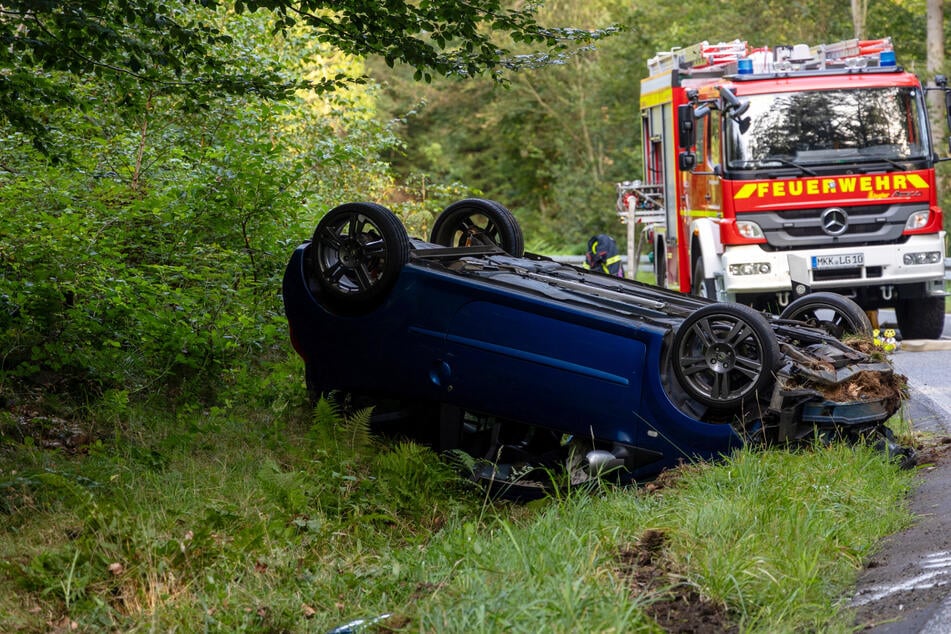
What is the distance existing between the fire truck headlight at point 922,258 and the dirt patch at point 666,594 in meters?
8.66

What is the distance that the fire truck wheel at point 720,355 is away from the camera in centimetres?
607

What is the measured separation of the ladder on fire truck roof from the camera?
1449 centimetres

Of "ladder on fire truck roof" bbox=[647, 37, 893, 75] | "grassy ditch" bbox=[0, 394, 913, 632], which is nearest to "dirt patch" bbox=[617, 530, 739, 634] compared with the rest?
"grassy ditch" bbox=[0, 394, 913, 632]

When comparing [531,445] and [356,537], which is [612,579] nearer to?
[356,537]

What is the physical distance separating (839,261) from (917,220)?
39.4 inches

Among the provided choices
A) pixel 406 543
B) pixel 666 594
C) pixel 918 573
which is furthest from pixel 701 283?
pixel 666 594

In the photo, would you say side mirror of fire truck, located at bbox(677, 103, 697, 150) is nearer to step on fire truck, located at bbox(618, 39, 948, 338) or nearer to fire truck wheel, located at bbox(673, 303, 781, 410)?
step on fire truck, located at bbox(618, 39, 948, 338)

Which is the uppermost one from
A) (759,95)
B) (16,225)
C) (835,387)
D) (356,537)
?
(759,95)

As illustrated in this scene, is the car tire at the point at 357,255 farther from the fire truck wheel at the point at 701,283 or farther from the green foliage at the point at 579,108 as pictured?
the green foliage at the point at 579,108

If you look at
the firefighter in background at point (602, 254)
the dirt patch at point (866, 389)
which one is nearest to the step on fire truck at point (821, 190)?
the firefighter in background at point (602, 254)

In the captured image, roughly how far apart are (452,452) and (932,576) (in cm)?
303

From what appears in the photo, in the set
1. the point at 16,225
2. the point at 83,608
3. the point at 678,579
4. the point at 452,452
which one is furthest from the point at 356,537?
the point at 16,225

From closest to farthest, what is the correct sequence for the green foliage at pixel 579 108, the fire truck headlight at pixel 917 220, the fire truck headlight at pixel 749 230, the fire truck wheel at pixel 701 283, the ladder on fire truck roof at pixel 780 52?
the fire truck headlight at pixel 749 230, the fire truck headlight at pixel 917 220, the fire truck wheel at pixel 701 283, the ladder on fire truck roof at pixel 780 52, the green foliage at pixel 579 108

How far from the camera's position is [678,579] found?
4.46 metres
